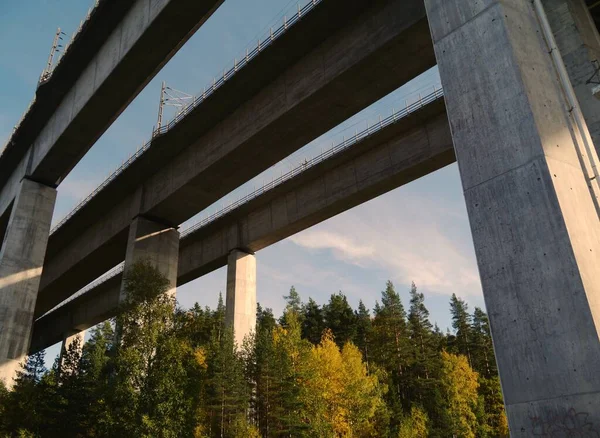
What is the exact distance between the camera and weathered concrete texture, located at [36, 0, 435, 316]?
691 inches

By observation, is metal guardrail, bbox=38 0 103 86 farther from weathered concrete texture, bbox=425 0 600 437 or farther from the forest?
weathered concrete texture, bbox=425 0 600 437

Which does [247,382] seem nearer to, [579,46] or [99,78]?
[99,78]

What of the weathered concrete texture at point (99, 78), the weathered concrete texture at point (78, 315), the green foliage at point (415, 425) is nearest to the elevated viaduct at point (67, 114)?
the weathered concrete texture at point (99, 78)

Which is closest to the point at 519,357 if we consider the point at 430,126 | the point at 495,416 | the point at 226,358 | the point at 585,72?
the point at 585,72

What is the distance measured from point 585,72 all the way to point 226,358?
2350 cm

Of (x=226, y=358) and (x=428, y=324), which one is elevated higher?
(x=428, y=324)

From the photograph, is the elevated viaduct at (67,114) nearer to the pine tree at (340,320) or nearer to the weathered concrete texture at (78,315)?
the weathered concrete texture at (78,315)

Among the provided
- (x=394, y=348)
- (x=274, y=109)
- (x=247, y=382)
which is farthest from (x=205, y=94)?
(x=394, y=348)

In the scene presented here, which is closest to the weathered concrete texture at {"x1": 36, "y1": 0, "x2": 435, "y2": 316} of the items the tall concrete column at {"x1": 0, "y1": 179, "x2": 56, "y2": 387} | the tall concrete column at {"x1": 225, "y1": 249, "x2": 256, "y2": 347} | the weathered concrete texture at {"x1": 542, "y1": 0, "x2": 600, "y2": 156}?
the tall concrete column at {"x1": 0, "y1": 179, "x2": 56, "y2": 387}

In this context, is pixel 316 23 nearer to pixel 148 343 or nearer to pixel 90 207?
pixel 148 343

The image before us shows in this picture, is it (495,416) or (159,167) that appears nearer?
(159,167)

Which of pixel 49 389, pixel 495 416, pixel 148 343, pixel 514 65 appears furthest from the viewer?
pixel 495 416

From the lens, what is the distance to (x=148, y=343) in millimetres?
17969

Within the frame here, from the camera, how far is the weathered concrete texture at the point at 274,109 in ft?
57.6
